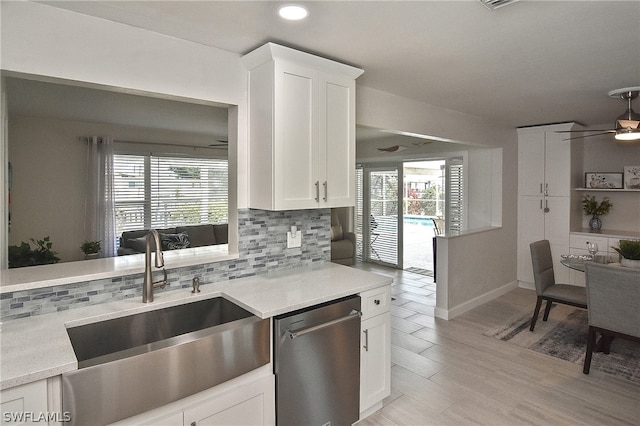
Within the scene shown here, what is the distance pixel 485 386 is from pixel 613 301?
45.4 inches

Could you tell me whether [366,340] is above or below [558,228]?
below

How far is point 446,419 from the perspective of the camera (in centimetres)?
237

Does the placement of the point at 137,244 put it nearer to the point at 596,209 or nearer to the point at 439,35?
the point at 439,35

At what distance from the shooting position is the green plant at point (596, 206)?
16.6 feet

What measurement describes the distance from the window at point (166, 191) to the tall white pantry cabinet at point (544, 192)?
4743mm

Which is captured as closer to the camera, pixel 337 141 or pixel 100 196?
pixel 337 141

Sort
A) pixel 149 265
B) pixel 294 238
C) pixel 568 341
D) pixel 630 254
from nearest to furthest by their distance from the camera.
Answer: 1. pixel 149 265
2. pixel 294 238
3. pixel 630 254
4. pixel 568 341

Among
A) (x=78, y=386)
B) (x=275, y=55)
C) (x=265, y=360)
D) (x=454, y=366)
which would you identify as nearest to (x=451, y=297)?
(x=454, y=366)

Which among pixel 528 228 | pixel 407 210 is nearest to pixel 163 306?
pixel 528 228

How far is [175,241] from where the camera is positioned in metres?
5.19

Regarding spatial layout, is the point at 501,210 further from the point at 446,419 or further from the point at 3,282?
the point at 3,282

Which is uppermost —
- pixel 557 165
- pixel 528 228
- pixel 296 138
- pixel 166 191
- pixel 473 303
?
pixel 557 165

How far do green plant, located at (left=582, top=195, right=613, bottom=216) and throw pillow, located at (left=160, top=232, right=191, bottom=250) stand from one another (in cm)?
569

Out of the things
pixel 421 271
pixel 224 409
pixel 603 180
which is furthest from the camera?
pixel 421 271
